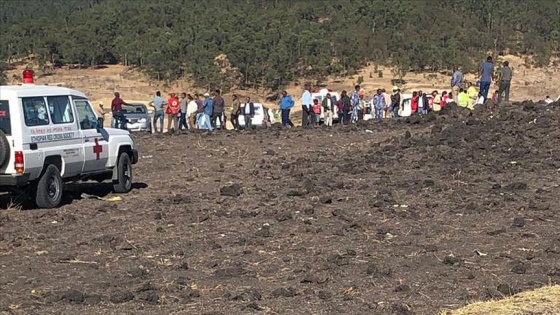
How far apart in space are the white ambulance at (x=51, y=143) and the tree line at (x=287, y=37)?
48.1 metres

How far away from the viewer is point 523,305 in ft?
23.7

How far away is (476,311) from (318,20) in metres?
76.3

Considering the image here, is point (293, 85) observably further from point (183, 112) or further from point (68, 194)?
point (68, 194)

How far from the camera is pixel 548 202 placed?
44.3ft

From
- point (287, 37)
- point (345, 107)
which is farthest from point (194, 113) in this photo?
point (287, 37)

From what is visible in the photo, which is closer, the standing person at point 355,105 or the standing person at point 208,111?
the standing person at point 208,111

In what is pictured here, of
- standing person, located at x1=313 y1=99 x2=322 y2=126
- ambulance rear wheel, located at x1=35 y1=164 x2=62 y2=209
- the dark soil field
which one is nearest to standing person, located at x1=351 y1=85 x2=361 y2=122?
standing person, located at x1=313 y1=99 x2=322 y2=126

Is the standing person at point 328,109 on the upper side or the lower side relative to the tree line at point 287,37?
lower

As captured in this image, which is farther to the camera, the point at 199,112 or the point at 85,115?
the point at 199,112

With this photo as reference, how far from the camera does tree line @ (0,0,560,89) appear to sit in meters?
66.2

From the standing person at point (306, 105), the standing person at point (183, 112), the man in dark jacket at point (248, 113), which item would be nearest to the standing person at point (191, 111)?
the standing person at point (183, 112)

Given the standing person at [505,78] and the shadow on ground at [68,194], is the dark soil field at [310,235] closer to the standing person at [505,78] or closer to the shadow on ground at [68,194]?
the shadow on ground at [68,194]

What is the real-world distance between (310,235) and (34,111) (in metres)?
4.87

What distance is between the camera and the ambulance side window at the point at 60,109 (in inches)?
559
